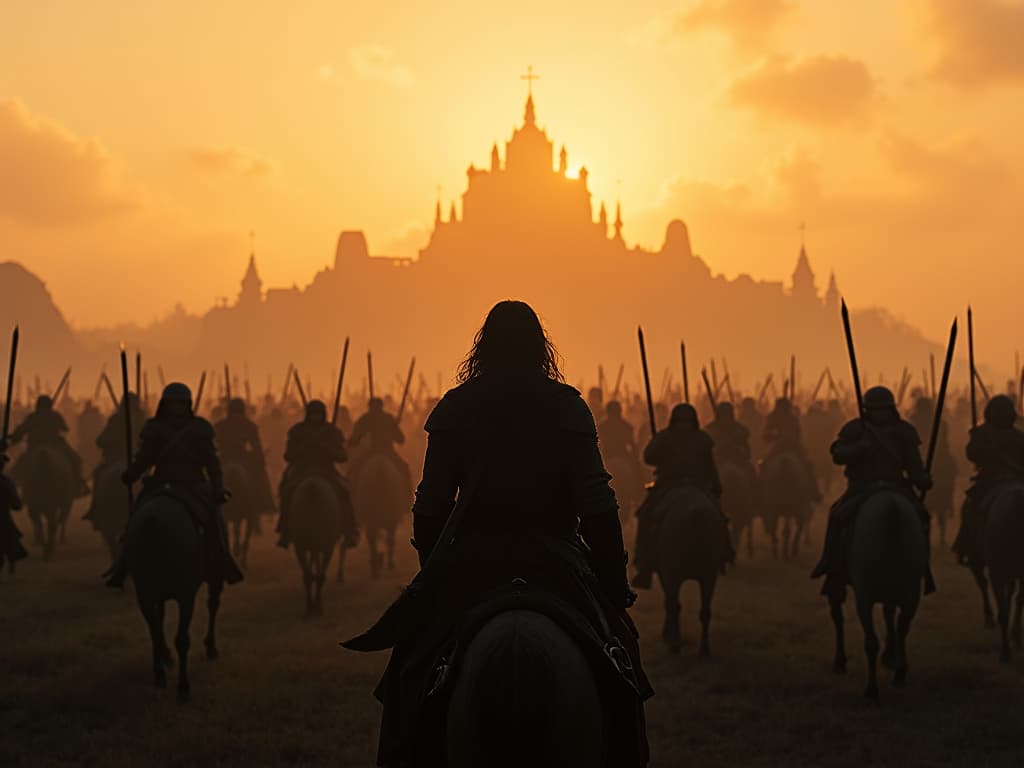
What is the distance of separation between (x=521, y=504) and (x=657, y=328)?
182 m

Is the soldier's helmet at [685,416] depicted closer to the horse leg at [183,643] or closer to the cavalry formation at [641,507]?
the cavalry formation at [641,507]

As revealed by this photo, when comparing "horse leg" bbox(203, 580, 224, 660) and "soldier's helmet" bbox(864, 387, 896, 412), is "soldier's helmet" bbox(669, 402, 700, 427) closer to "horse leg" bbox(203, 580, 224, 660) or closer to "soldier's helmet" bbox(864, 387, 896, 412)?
"soldier's helmet" bbox(864, 387, 896, 412)

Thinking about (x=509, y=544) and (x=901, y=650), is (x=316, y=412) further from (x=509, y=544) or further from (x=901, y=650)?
(x=509, y=544)

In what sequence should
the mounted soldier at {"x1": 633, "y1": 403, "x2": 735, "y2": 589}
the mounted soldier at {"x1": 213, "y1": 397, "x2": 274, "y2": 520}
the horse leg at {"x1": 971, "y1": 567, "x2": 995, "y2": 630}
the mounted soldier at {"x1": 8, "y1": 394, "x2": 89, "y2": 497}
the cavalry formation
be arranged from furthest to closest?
the mounted soldier at {"x1": 8, "y1": 394, "x2": 89, "y2": 497}
the mounted soldier at {"x1": 213, "y1": 397, "x2": 274, "y2": 520}
the horse leg at {"x1": 971, "y1": 567, "x2": 995, "y2": 630}
the mounted soldier at {"x1": 633, "y1": 403, "x2": 735, "y2": 589}
the cavalry formation

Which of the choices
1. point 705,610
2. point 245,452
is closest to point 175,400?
point 705,610

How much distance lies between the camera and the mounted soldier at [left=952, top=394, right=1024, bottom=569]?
1269 cm

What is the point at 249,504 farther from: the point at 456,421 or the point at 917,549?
the point at 456,421

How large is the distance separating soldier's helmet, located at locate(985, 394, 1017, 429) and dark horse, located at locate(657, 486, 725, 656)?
3.30 metres

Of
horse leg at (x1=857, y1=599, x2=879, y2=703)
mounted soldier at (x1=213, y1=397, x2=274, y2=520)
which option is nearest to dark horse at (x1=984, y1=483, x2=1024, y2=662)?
horse leg at (x1=857, y1=599, x2=879, y2=703)

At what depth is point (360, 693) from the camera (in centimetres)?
1088

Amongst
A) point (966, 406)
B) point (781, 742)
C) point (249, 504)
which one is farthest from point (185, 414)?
point (966, 406)

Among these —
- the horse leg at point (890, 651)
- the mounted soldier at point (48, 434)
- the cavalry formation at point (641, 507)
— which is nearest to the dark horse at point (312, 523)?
the cavalry formation at point (641, 507)

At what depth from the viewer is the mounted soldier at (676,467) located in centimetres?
1294

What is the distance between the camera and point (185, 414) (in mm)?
11188
